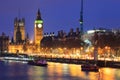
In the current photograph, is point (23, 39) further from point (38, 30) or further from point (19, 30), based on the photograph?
point (38, 30)

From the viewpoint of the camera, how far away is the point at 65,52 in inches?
4651

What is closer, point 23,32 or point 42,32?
point 42,32

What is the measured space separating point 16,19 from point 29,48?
3353cm

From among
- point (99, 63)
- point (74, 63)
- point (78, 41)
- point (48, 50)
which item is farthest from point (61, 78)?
point (48, 50)

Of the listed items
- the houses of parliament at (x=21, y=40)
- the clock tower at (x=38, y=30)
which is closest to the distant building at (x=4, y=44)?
the houses of parliament at (x=21, y=40)

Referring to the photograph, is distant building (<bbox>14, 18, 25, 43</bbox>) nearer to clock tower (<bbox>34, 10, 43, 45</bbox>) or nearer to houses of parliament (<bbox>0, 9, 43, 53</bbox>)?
houses of parliament (<bbox>0, 9, 43, 53</bbox>)

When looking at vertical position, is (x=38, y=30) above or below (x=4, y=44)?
above

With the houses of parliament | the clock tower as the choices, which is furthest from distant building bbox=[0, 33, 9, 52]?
the clock tower

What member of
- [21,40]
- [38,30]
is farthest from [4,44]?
[38,30]

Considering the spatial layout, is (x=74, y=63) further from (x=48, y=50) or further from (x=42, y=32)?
(x=42, y=32)

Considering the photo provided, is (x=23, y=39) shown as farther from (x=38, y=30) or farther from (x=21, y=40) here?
(x=38, y=30)

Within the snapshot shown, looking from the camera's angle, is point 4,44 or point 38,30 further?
point 4,44

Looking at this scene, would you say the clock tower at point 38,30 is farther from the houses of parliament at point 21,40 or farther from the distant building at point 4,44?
the distant building at point 4,44

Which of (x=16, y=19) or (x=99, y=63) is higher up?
(x=16, y=19)
